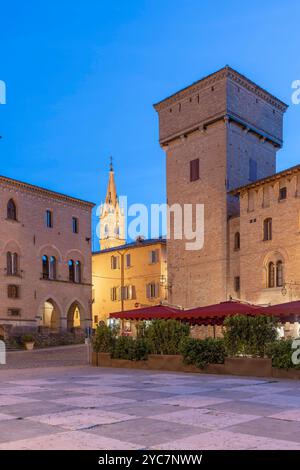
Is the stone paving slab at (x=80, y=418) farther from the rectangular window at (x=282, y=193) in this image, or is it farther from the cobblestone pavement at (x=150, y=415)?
the rectangular window at (x=282, y=193)

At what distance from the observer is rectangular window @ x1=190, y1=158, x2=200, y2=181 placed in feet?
122

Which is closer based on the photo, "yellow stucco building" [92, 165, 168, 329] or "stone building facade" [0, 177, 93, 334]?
"stone building facade" [0, 177, 93, 334]

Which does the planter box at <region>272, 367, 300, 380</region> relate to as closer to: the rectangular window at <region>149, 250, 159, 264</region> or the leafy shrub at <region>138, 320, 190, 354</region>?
the leafy shrub at <region>138, 320, 190, 354</region>

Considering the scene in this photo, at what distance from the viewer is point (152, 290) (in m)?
52.2

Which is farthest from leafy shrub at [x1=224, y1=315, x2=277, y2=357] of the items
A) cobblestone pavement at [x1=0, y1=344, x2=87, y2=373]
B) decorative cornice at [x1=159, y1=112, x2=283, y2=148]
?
decorative cornice at [x1=159, y1=112, x2=283, y2=148]

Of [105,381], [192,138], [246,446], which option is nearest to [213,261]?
[192,138]

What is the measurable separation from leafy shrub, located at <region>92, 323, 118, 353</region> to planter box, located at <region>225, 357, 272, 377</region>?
565 centimetres

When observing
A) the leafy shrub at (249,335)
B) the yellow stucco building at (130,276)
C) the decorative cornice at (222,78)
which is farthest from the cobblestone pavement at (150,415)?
the yellow stucco building at (130,276)

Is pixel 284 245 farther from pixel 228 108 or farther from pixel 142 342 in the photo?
pixel 142 342

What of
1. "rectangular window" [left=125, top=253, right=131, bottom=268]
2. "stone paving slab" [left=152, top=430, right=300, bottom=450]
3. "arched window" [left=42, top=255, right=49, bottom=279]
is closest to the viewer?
"stone paving slab" [left=152, top=430, right=300, bottom=450]

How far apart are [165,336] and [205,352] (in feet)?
→ 8.21

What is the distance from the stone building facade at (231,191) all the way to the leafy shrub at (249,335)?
13128 millimetres

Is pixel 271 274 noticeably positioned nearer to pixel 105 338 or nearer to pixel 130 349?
pixel 105 338

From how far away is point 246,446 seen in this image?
6.07 m
